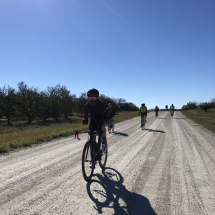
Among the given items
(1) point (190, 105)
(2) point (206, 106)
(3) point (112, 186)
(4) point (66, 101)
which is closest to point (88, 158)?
(3) point (112, 186)

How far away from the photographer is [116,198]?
3.26 m

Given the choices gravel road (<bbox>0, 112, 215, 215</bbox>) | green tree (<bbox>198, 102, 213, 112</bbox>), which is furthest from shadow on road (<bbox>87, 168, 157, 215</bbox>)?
green tree (<bbox>198, 102, 213, 112</bbox>)

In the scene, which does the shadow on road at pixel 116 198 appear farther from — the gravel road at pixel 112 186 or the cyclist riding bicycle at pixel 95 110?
the cyclist riding bicycle at pixel 95 110

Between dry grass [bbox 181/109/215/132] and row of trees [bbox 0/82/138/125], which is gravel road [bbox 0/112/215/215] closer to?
dry grass [bbox 181/109/215/132]

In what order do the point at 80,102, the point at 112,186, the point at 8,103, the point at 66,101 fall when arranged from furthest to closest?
the point at 80,102 < the point at 66,101 < the point at 8,103 < the point at 112,186

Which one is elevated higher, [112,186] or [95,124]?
[95,124]

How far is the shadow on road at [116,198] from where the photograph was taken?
2869 mm

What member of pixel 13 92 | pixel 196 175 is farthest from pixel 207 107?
pixel 196 175

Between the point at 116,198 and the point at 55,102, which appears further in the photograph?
the point at 55,102

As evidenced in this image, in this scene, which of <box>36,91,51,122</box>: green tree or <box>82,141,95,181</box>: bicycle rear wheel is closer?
<box>82,141,95,181</box>: bicycle rear wheel

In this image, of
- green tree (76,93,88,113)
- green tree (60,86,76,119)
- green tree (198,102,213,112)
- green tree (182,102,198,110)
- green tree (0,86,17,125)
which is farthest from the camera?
green tree (182,102,198,110)

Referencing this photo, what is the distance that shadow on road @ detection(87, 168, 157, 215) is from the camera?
2.87 metres

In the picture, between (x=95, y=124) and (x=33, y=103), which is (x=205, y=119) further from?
(x=33, y=103)

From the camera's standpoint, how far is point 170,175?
436 centimetres
